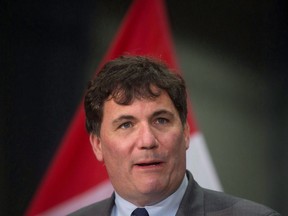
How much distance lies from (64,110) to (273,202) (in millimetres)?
1131

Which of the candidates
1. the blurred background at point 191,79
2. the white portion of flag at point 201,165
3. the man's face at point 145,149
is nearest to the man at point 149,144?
the man's face at point 145,149

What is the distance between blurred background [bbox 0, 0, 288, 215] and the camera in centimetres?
325

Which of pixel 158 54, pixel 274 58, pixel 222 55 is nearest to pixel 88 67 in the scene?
pixel 158 54

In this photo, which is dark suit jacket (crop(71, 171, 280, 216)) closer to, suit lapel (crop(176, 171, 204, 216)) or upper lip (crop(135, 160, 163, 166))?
suit lapel (crop(176, 171, 204, 216))

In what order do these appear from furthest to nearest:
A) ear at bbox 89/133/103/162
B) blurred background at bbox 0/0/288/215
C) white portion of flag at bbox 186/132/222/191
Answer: blurred background at bbox 0/0/288/215 < white portion of flag at bbox 186/132/222/191 < ear at bbox 89/133/103/162

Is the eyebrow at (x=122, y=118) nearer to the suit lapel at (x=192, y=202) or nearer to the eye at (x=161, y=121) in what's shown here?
the eye at (x=161, y=121)

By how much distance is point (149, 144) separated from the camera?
1859 millimetres

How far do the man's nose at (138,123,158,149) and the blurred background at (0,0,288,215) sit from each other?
4.66ft

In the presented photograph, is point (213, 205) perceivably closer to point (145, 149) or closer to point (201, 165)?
point (145, 149)

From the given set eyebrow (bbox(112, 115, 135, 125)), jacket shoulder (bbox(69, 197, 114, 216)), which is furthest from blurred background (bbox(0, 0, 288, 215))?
eyebrow (bbox(112, 115, 135, 125))

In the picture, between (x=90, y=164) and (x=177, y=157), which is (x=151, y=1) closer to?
(x=90, y=164)

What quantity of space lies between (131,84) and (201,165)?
45.0 inches

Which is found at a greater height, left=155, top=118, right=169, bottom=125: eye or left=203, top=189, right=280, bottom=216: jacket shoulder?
left=155, top=118, right=169, bottom=125: eye

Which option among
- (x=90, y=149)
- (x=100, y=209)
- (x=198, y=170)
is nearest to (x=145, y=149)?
(x=100, y=209)
